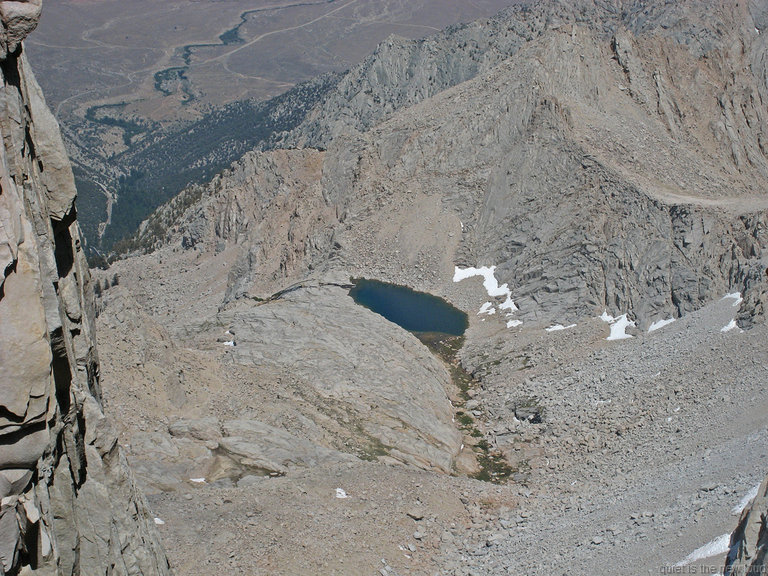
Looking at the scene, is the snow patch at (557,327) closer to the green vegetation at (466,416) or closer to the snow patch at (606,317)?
the snow patch at (606,317)

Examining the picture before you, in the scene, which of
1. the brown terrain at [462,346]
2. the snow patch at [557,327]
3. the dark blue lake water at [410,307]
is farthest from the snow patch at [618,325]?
the dark blue lake water at [410,307]

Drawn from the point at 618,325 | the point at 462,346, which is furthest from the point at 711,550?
the point at 462,346

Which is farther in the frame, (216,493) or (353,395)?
(353,395)

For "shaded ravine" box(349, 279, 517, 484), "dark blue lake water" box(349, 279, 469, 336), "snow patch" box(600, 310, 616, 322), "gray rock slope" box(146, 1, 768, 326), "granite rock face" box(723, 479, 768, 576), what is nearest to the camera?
"granite rock face" box(723, 479, 768, 576)

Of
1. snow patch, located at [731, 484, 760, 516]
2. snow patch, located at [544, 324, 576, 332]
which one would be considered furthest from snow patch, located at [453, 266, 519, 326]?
snow patch, located at [731, 484, 760, 516]

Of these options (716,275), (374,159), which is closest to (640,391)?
(716,275)

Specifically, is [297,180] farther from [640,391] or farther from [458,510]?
[458,510]

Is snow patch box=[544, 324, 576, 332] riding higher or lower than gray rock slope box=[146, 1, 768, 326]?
lower

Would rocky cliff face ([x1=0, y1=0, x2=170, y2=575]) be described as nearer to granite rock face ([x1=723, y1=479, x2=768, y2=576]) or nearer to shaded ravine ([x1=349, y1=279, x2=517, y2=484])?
granite rock face ([x1=723, y1=479, x2=768, y2=576])
